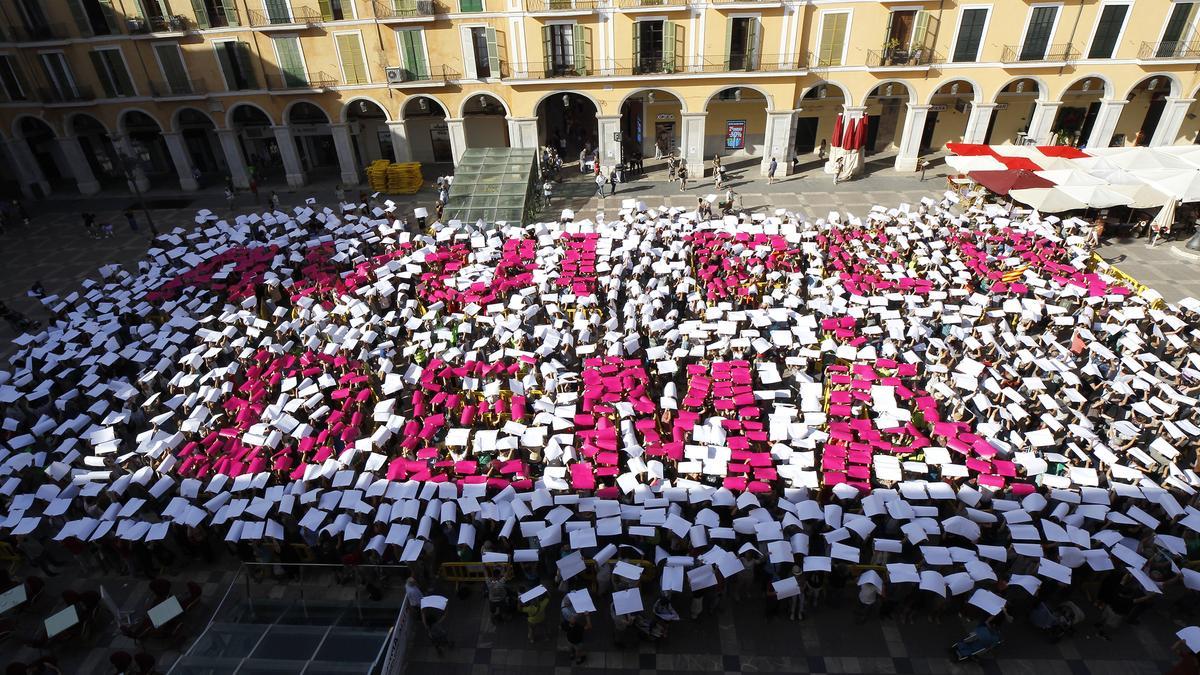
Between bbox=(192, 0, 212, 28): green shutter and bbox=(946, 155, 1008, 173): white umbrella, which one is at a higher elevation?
bbox=(192, 0, 212, 28): green shutter

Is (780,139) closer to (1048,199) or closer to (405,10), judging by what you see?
(1048,199)

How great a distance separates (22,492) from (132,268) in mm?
15958

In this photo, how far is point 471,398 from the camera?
717 inches

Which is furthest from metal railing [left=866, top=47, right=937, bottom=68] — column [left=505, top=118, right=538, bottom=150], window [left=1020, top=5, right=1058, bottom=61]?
column [left=505, top=118, right=538, bottom=150]

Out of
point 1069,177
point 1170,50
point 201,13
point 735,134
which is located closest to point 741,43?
point 735,134

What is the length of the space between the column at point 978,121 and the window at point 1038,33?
2.88 meters

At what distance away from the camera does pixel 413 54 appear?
36688 mm

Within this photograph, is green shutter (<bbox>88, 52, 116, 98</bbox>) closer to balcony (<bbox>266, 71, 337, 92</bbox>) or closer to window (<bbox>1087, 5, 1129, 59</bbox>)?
balcony (<bbox>266, 71, 337, 92</bbox>)

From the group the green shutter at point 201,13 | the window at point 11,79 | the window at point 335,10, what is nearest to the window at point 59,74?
the window at point 11,79

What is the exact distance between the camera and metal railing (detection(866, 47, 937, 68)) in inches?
1390

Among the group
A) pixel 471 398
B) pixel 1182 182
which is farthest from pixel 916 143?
pixel 471 398

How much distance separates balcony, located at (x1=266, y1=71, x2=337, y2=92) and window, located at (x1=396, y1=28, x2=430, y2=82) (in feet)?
14.3

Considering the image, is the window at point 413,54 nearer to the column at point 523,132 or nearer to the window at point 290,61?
the column at point 523,132

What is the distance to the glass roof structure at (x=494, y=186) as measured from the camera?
31.5m
